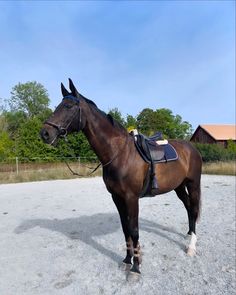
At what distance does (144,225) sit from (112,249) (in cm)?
149

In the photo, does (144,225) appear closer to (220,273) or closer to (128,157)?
(220,273)

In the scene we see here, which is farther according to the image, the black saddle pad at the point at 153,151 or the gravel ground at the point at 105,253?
the black saddle pad at the point at 153,151

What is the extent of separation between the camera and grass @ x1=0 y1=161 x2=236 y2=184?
15883 millimetres

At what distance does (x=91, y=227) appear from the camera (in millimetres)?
5691

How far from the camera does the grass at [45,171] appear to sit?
15.9 meters

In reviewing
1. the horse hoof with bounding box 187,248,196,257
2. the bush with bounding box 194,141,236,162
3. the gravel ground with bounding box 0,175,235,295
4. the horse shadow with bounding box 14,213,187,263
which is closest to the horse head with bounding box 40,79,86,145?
the gravel ground with bounding box 0,175,235,295

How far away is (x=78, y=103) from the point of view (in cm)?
320

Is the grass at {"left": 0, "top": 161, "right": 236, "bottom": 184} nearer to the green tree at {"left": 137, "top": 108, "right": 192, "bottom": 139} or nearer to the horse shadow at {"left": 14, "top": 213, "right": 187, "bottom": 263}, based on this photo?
the horse shadow at {"left": 14, "top": 213, "right": 187, "bottom": 263}

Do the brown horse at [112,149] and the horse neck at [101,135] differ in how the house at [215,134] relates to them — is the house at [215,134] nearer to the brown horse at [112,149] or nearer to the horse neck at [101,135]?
the brown horse at [112,149]

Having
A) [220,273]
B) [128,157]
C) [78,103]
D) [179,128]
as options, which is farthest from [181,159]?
[179,128]

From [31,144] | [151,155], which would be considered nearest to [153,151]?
[151,155]

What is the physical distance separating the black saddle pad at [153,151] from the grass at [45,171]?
10668mm

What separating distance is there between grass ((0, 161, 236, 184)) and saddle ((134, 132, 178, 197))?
1072 cm

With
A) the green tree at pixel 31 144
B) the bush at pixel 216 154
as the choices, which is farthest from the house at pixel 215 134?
the green tree at pixel 31 144
